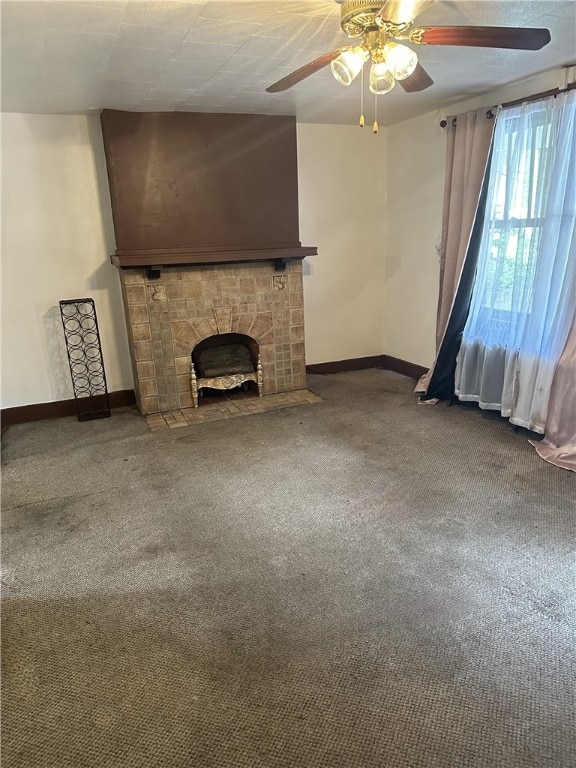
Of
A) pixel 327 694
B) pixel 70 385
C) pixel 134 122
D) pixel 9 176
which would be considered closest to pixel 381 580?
pixel 327 694

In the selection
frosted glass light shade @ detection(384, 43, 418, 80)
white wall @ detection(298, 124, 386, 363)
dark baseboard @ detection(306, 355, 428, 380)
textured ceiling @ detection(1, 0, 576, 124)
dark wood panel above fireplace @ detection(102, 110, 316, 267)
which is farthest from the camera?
dark baseboard @ detection(306, 355, 428, 380)

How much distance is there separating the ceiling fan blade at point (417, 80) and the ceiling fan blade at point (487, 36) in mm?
275

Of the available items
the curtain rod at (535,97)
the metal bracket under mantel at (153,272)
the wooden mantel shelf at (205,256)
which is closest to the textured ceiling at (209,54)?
the curtain rod at (535,97)

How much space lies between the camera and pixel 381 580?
84.3 inches

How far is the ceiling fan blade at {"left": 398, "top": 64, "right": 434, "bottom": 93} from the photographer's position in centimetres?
210

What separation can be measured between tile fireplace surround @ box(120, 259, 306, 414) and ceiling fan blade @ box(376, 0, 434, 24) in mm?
2721

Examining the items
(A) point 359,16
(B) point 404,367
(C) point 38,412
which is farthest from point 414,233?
(C) point 38,412

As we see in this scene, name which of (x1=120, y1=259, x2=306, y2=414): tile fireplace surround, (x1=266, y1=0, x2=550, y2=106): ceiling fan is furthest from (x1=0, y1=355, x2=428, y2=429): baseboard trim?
(x1=266, y1=0, x2=550, y2=106): ceiling fan

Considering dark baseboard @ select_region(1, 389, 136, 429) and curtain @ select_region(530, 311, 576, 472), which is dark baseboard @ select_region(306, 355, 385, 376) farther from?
curtain @ select_region(530, 311, 576, 472)

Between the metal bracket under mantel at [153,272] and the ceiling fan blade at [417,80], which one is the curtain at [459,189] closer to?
the ceiling fan blade at [417,80]

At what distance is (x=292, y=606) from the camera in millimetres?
2012

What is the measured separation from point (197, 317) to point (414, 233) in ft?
7.27

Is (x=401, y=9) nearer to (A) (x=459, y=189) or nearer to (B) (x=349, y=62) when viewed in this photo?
(B) (x=349, y=62)

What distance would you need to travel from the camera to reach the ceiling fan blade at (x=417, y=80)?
2102 mm
